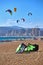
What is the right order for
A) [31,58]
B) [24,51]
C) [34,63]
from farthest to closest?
[24,51] < [31,58] < [34,63]

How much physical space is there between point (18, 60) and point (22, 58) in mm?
637

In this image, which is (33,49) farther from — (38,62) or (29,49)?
(38,62)

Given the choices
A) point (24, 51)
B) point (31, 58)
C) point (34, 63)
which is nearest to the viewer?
point (34, 63)

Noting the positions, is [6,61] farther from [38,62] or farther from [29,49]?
[29,49]

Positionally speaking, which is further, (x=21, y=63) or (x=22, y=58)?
(x=22, y=58)

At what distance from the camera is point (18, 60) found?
66.5ft

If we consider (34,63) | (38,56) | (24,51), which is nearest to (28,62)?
(34,63)

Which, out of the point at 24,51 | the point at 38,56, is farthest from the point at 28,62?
the point at 24,51

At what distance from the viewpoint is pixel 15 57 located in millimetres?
21375

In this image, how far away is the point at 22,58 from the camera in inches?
821

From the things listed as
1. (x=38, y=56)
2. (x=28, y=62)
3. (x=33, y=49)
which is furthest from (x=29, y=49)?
(x=28, y=62)

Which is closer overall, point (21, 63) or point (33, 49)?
point (21, 63)

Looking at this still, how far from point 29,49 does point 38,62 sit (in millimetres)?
5047

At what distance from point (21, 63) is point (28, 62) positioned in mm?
478
